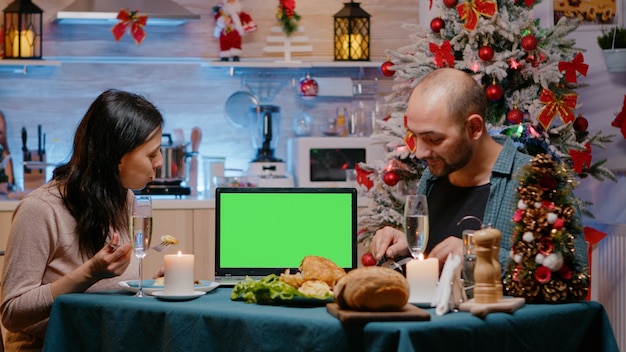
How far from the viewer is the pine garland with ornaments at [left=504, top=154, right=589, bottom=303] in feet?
6.95

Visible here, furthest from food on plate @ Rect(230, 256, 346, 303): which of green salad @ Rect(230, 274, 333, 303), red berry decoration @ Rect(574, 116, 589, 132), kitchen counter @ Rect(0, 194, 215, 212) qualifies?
kitchen counter @ Rect(0, 194, 215, 212)

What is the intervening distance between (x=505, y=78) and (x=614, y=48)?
0.79m

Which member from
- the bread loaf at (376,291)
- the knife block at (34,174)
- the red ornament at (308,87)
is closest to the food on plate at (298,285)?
the bread loaf at (376,291)

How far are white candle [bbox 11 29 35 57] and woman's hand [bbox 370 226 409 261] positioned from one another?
363 centimetres

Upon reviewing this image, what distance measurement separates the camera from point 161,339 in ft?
7.02

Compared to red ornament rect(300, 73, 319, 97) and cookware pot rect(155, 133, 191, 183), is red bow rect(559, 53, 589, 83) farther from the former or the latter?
cookware pot rect(155, 133, 191, 183)

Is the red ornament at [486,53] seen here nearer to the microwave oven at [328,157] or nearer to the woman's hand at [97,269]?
the microwave oven at [328,157]

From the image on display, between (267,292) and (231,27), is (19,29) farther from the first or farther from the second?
(267,292)

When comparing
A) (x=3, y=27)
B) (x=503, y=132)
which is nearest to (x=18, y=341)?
(x=503, y=132)

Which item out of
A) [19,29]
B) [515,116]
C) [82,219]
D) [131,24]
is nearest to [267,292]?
[82,219]

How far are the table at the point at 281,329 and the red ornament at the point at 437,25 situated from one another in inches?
102

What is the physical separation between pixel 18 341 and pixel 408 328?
1.22m

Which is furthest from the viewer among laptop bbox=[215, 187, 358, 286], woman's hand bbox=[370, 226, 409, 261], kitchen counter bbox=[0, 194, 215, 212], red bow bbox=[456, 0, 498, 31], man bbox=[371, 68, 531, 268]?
kitchen counter bbox=[0, 194, 215, 212]

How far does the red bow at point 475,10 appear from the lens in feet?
14.6
